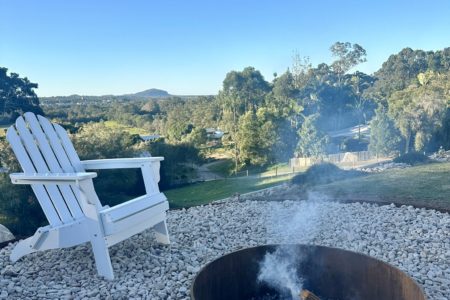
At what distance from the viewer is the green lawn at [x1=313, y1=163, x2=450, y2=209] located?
3.77m

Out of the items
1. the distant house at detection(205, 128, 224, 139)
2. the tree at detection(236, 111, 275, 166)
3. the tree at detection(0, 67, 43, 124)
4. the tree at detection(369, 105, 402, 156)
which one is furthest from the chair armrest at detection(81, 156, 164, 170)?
the distant house at detection(205, 128, 224, 139)

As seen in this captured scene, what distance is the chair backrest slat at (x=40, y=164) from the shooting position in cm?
251

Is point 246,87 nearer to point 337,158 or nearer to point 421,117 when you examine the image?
point 337,158

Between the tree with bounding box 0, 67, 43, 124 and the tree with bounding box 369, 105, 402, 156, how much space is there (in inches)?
527

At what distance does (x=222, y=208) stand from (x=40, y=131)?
1914 millimetres

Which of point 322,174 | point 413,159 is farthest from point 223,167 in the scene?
point 322,174

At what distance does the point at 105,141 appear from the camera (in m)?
9.09

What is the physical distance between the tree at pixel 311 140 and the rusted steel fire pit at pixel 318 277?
1102 centimetres

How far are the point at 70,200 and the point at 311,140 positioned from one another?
1138 cm

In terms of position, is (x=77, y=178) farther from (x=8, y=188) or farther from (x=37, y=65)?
(x=37, y=65)

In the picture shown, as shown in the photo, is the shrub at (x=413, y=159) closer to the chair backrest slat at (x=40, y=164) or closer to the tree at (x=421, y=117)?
the tree at (x=421, y=117)

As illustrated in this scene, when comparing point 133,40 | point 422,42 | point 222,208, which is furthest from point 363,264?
point 422,42

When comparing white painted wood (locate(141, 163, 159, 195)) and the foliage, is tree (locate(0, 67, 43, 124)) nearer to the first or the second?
the foliage

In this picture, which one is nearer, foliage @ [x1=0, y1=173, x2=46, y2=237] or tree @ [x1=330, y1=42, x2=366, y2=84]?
foliage @ [x1=0, y1=173, x2=46, y2=237]
